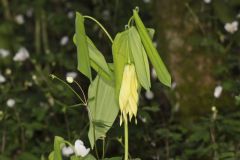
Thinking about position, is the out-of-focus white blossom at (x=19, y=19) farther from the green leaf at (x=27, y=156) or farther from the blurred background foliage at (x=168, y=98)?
the green leaf at (x=27, y=156)

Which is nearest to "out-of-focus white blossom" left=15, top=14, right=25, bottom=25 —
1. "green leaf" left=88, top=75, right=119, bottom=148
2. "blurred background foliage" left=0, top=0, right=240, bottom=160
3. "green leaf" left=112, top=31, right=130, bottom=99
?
"blurred background foliage" left=0, top=0, right=240, bottom=160

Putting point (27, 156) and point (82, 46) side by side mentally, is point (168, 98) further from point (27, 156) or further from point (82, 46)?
point (82, 46)

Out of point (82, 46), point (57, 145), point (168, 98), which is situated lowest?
point (57, 145)

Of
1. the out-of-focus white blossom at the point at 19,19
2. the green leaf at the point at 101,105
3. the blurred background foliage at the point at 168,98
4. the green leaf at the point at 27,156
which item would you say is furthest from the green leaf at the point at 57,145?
the out-of-focus white blossom at the point at 19,19

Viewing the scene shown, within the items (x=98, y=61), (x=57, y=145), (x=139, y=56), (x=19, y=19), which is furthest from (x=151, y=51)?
(x=19, y=19)

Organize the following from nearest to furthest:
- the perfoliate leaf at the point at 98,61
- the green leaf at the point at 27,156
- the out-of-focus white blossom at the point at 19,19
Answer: the perfoliate leaf at the point at 98,61, the green leaf at the point at 27,156, the out-of-focus white blossom at the point at 19,19

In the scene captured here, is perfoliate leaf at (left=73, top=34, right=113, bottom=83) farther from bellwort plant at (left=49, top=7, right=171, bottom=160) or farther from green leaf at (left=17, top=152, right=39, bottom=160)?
green leaf at (left=17, top=152, right=39, bottom=160)
